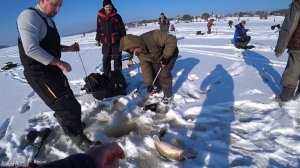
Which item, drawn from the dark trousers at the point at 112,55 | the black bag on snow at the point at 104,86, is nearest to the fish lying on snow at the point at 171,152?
the black bag on snow at the point at 104,86

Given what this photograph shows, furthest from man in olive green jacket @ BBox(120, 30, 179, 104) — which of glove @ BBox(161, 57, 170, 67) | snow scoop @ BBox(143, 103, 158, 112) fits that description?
snow scoop @ BBox(143, 103, 158, 112)

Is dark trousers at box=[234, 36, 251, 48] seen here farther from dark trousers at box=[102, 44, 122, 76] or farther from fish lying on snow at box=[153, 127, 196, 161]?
fish lying on snow at box=[153, 127, 196, 161]

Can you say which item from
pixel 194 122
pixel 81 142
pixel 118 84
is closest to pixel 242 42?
pixel 118 84

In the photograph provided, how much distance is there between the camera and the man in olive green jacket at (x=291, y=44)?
4219mm

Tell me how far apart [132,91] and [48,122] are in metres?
1.94

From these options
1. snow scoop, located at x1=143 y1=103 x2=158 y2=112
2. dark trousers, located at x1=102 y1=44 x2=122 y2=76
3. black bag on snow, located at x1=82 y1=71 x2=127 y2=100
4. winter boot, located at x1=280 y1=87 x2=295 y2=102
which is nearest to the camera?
winter boot, located at x1=280 y1=87 x2=295 y2=102

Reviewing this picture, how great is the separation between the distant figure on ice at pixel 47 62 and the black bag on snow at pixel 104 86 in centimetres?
178

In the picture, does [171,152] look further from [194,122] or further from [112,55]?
[112,55]

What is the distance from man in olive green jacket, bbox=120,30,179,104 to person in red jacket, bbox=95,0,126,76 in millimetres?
1425

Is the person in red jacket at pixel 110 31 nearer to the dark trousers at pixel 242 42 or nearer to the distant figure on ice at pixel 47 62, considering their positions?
the distant figure on ice at pixel 47 62

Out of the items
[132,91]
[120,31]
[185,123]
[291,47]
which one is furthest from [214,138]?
[120,31]

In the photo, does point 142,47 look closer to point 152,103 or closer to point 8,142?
point 152,103

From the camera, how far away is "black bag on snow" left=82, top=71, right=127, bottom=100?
5500 millimetres

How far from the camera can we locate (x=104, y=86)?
5.54 meters
